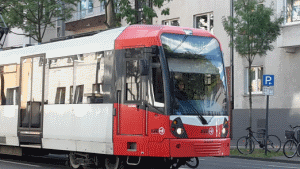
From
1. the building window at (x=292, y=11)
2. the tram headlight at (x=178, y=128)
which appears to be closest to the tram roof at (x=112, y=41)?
the tram headlight at (x=178, y=128)

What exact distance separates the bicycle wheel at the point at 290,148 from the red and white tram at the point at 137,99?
28.5ft

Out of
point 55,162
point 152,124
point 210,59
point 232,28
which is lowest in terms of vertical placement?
point 55,162

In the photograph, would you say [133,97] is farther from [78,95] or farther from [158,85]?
[78,95]

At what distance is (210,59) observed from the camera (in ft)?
46.7

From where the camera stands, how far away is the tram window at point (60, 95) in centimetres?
1599

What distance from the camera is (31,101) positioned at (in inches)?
680

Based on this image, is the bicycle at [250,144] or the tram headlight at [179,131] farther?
the bicycle at [250,144]

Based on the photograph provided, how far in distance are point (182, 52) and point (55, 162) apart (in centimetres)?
672

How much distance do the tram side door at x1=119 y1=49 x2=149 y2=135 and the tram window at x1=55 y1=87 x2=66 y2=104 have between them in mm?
2413

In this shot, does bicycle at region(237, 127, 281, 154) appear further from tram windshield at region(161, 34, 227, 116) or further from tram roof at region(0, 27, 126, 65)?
tram windshield at region(161, 34, 227, 116)

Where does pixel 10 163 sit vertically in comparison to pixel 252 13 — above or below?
below

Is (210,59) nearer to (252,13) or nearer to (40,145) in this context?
(40,145)

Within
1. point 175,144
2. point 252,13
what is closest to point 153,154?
point 175,144

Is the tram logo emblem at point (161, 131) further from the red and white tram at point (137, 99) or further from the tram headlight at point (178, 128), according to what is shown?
the tram headlight at point (178, 128)
